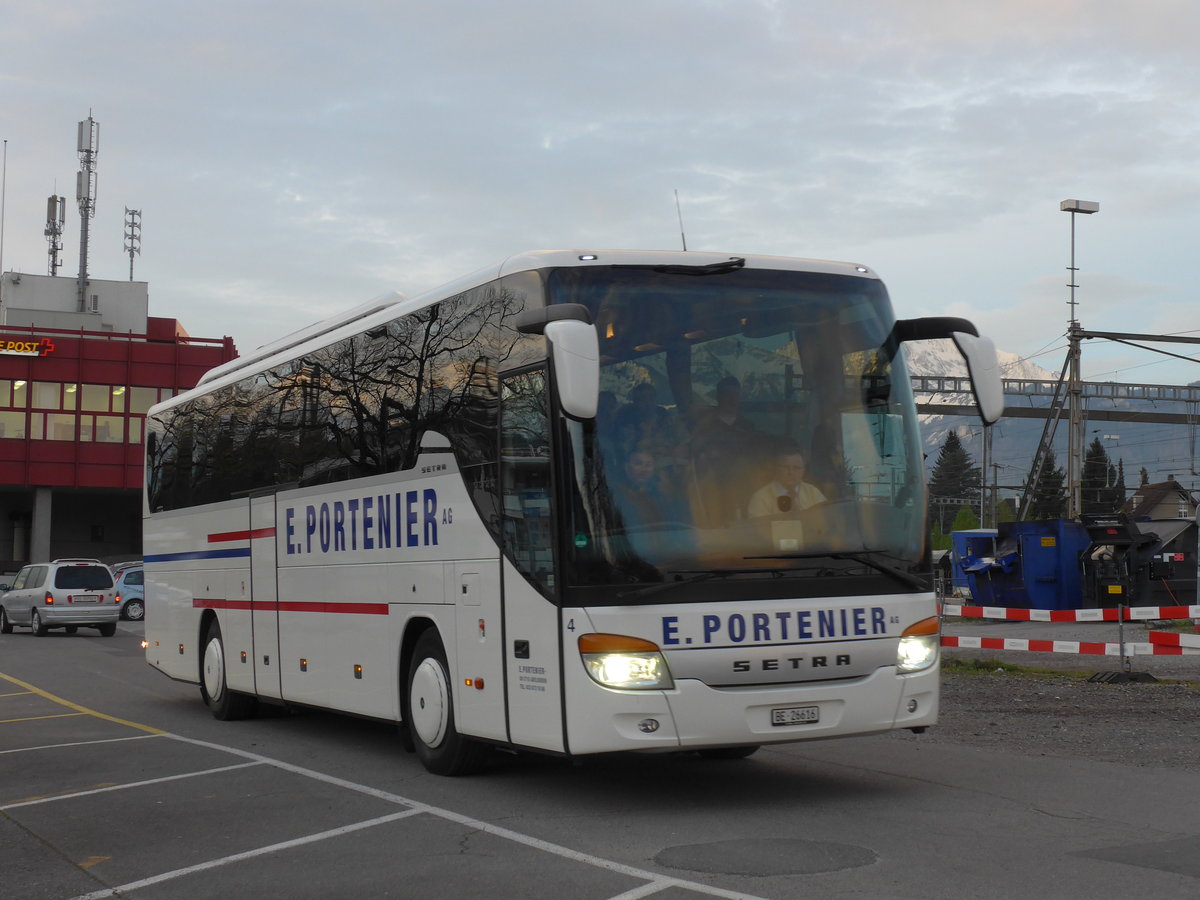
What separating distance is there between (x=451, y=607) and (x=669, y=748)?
7.14 ft

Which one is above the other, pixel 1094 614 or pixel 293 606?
pixel 293 606

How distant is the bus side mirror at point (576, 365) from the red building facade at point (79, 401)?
55992 millimetres

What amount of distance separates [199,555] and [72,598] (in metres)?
19.7

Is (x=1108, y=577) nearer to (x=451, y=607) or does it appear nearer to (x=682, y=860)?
(x=451, y=607)

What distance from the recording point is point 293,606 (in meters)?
12.7

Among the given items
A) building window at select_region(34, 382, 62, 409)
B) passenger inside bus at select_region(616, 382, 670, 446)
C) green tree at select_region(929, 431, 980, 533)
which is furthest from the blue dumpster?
green tree at select_region(929, 431, 980, 533)

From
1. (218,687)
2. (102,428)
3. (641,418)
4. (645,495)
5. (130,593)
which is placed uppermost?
(102,428)

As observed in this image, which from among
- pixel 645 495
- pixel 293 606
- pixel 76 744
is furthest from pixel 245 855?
pixel 76 744

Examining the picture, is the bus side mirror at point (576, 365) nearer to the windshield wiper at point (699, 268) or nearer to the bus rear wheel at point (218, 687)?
the windshield wiper at point (699, 268)

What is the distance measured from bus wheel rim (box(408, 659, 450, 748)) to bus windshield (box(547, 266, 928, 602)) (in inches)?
80.8

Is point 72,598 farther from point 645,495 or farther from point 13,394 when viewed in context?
point 13,394

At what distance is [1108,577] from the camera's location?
2945 cm

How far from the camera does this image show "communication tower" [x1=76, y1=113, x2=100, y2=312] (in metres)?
75.9

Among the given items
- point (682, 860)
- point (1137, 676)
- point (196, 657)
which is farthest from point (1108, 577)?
point (682, 860)
